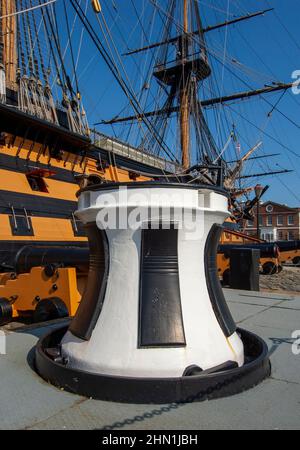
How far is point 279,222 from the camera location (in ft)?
229

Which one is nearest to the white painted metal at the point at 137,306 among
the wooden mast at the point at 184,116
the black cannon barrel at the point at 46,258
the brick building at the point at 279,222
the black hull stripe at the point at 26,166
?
the black cannon barrel at the point at 46,258

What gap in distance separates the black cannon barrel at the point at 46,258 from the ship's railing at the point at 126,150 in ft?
20.9

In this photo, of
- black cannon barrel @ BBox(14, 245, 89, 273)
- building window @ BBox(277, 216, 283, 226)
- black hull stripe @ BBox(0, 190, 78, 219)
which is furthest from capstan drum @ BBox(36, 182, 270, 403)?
building window @ BBox(277, 216, 283, 226)

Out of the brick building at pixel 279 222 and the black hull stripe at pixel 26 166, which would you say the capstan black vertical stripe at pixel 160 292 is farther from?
the brick building at pixel 279 222

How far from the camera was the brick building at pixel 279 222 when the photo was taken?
67.6 meters

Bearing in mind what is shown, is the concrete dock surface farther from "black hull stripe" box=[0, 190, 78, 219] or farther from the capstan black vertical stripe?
"black hull stripe" box=[0, 190, 78, 219]

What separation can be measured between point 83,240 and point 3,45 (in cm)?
586

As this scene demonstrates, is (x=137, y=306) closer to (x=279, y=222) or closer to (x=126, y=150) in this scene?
(x=126, y=150)

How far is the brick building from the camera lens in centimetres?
6756

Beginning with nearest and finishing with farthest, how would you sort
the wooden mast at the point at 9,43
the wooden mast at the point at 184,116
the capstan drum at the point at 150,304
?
the capstan drum at the point at 150,304 < the wooden mast at the point at 9,43 < the wooden mast at the point at 184,116

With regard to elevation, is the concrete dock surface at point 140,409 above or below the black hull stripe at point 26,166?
below

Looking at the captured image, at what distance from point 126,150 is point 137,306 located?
497 inches

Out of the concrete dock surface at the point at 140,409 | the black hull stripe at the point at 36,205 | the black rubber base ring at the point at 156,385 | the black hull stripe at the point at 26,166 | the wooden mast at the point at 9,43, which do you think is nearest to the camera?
the concrete dock surface at the point at 140,409

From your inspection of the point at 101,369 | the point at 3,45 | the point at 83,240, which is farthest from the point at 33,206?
the point at 101,369
